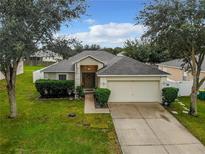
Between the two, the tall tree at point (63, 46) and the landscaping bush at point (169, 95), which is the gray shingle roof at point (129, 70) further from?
the tall tree at point (63, 46)

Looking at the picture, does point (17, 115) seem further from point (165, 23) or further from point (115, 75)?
point (165, 23)

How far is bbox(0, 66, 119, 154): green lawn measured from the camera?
43.2ft

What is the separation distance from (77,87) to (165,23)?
34.5 feet

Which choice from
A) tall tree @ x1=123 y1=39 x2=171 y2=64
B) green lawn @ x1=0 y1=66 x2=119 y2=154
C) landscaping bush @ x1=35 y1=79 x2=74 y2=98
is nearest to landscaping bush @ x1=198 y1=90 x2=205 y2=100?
green lawn @ x1=0 y1=66 x2=119 y2=154

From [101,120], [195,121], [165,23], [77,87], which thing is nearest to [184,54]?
[165,23]

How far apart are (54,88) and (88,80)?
4549 millimetres

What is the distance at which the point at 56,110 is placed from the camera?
2009 cm

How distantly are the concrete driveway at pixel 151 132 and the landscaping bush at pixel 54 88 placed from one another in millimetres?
5720

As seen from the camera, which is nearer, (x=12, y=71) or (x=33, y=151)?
(x=33, y=151)

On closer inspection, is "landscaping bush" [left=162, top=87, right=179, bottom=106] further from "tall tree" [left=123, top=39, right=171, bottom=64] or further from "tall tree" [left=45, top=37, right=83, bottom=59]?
"tall tree" [left=123, top=39, right=171, bottom=64]

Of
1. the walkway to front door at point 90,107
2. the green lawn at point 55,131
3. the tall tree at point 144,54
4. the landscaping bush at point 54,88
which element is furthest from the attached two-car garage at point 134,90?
the tall tree at point 144,54

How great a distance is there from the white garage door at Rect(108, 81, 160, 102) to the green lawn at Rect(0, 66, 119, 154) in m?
3.33

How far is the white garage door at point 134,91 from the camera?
75.3 ft

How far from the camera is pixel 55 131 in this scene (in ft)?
50.8
